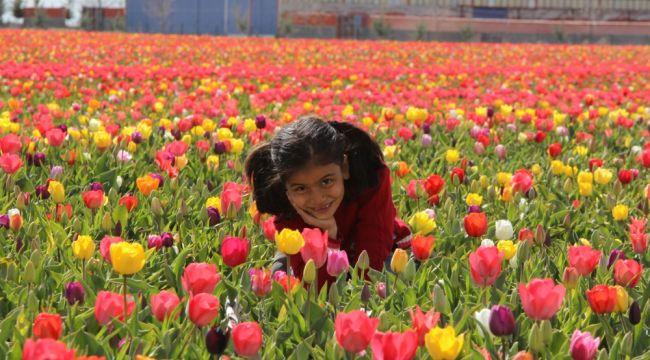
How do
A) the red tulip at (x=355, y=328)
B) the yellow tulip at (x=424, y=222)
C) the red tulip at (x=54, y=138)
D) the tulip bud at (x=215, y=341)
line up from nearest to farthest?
the red tulip at (x=355, y=328) < the tulip bud at (x=215, y=341) < the yellow tulip at (x=424, y=222) < the red tulip at (x=54, y=138)

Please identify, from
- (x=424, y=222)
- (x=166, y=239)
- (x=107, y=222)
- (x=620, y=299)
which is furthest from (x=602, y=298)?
(x=107, y=222)

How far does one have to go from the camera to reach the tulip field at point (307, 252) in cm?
195

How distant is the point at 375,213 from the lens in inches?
123

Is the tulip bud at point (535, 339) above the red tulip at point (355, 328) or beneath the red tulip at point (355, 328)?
beneath

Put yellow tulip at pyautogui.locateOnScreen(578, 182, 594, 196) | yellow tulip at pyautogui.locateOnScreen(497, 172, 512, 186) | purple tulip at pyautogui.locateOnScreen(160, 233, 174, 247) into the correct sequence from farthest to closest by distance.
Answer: yellow tulip at pyautogui.locateOnScreen(497, 172, 512, 186)
yellow tulip at pyautogui.locateOnScreen(578, 182, 594, 196)
purple tulip at pyautogui.locateOnScreen(160, 233, 174, 247)

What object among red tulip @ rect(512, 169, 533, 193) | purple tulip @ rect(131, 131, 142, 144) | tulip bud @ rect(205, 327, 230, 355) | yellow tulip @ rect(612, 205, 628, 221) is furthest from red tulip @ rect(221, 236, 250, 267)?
purple tulip @ rect(131, 131, 142, 144)

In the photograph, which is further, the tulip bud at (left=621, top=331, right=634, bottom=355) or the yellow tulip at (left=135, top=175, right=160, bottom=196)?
the yellow tulip at (left=135, top=175, right=160, bottom=196)

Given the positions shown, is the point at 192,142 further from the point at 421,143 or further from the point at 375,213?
the point at 375,213

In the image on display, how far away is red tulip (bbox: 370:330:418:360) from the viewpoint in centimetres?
161

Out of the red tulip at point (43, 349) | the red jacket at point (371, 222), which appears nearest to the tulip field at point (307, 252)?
the red tulip at point (43, 349)

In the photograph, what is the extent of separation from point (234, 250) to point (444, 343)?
2.89ft

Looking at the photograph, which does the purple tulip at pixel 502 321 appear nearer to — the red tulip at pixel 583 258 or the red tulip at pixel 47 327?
the red tulip at pixel 583 258

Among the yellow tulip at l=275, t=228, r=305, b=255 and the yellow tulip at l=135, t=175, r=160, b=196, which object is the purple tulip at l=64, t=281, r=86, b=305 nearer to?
the yellow tulip at l=275, t=228, r=305, b=255

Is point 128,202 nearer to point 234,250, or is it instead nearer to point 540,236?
point 234,250
